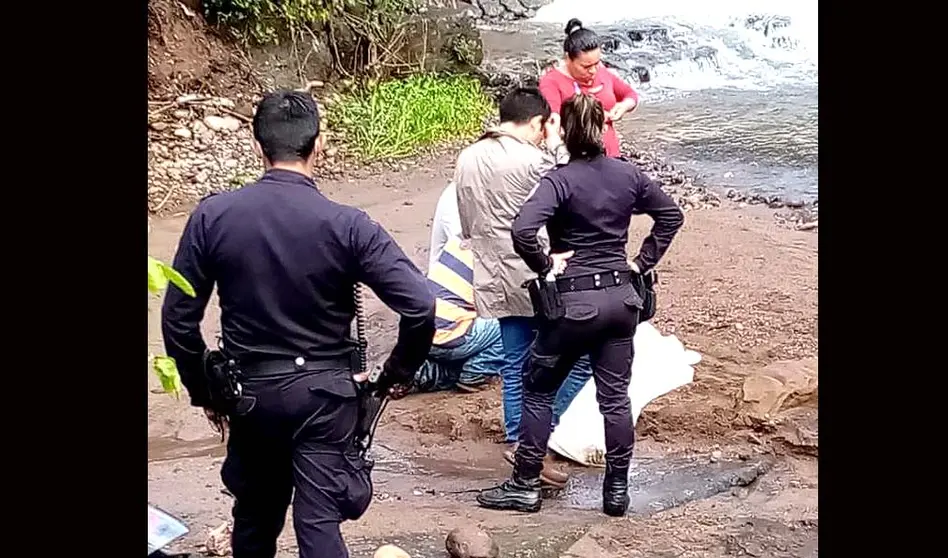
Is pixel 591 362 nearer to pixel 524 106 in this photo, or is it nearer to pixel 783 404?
pixel 524 106

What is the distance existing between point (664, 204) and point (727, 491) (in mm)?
1367

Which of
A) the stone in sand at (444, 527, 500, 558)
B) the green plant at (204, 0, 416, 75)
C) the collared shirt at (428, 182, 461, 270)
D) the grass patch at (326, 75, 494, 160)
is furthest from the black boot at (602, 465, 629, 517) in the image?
the green plant at (204, 0, 416, 75)

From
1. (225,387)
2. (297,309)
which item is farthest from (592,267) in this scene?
(225,387)

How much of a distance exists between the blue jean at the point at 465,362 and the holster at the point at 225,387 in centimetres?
286

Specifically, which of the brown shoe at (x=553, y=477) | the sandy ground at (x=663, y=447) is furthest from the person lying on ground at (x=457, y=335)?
the brown shoe at (x=553, y=477)

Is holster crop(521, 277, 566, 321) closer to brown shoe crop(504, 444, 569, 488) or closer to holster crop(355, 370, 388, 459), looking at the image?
brown shoe crop(504, 444, 569, 488)

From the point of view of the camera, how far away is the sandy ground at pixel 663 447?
469 cm

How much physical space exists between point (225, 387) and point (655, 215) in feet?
6.69

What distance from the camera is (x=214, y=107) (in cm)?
1226

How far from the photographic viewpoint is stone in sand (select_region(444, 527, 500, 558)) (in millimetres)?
4352

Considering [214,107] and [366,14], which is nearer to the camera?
[214,107]

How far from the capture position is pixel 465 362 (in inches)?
260
